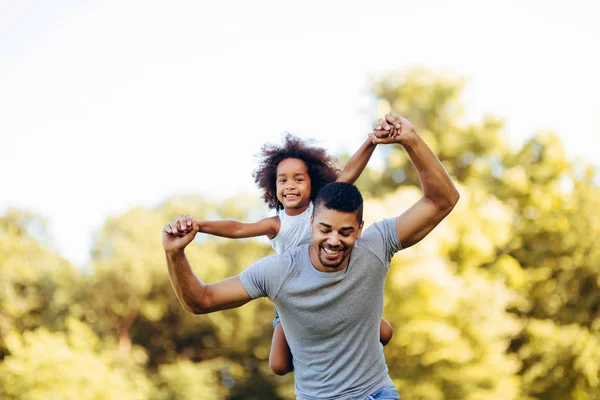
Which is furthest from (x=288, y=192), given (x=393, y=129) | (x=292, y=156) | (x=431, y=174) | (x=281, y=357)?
(x=431, y=174)

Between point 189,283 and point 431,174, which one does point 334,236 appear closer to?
point 431,174

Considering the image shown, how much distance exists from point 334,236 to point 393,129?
51cm

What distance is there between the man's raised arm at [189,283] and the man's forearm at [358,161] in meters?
0.98

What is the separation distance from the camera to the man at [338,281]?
280cm

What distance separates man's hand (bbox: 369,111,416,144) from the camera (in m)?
2.90

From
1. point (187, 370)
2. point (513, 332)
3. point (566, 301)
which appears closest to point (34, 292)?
point (187, 370)

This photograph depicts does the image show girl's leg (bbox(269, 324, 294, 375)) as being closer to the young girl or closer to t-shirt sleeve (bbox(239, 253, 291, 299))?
the young girl

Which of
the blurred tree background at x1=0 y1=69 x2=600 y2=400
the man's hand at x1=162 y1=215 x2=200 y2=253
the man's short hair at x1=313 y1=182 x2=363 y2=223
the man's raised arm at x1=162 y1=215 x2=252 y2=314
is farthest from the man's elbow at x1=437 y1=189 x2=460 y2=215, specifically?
the blurred tree background at x1=0 y1=69 x2=600 y2=400

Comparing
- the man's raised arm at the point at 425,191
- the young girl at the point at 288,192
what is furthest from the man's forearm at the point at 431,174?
the young girl at the point at 288,192

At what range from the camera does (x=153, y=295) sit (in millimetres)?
24031

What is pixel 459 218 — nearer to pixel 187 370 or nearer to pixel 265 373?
pixel 265 373

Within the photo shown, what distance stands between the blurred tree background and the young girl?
43.1 ft

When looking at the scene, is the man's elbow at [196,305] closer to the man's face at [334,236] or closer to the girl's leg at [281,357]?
the man's face at [334,236]

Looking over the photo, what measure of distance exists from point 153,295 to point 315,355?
71.3 ft
